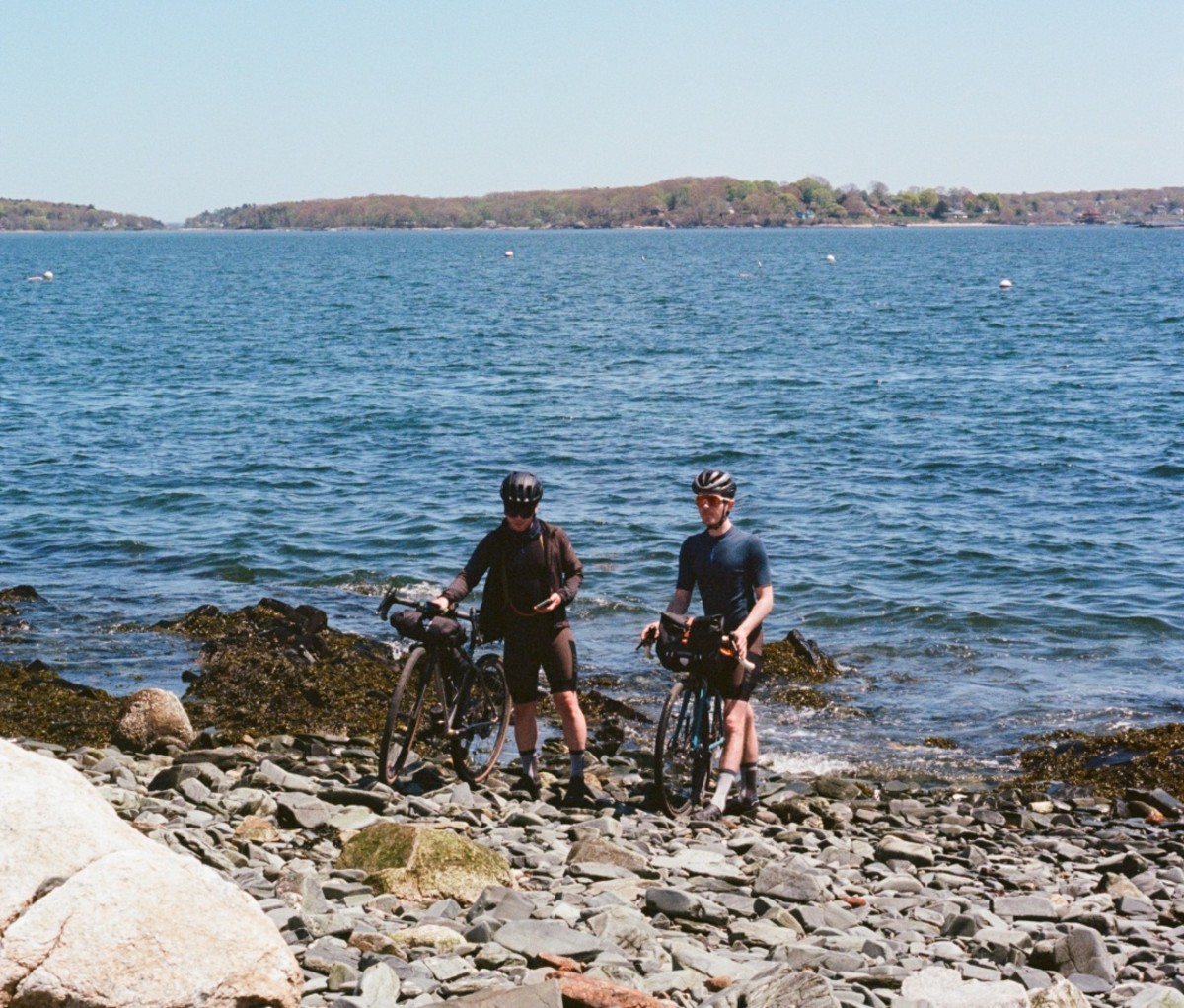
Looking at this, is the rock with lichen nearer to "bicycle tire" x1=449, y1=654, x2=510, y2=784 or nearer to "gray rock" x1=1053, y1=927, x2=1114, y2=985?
"bicycle tire" x1=449, y1=654, x2=510, y2=784

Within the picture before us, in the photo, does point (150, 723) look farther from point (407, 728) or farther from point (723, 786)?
point (723, 786)

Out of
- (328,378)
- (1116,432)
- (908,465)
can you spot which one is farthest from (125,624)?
(328,378)

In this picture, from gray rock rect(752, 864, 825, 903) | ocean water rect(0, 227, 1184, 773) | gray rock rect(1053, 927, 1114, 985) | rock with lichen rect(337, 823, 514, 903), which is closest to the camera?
gray rock rect(1053, 927, 1114, 985)

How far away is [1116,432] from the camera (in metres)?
36.5

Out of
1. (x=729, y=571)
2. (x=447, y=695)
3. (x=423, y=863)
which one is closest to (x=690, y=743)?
(x=729, y=571)

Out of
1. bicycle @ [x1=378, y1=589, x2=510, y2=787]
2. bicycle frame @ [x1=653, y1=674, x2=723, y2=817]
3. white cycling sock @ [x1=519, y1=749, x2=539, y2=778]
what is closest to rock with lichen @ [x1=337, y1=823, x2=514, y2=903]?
bicycle @ [x1=378, y1=589, x2=510, y2=787]

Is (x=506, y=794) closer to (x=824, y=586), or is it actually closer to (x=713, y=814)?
(x=713, y=814)

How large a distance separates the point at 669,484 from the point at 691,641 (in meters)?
18.9

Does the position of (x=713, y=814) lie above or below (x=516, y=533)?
below

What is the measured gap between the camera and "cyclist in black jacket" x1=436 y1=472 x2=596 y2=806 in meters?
10.8

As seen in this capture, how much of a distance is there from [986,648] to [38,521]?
17.2 meters

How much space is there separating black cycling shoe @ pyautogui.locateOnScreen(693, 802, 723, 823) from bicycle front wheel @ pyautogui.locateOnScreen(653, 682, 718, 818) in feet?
0.48

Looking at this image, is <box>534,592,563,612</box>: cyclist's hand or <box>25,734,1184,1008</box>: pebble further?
<box>534,592,563,612</box>: cyclist's hand

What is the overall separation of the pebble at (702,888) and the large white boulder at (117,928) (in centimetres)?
54
